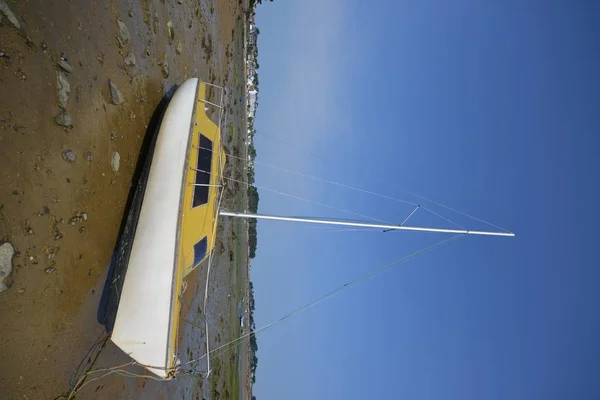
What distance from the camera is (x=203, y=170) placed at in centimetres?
694

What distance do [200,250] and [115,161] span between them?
231 cm

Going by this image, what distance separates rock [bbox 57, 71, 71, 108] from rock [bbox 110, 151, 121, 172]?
130 cm

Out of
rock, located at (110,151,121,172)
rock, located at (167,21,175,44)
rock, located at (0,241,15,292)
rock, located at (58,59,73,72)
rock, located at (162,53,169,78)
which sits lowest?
rock, located at (0,241,15,292)

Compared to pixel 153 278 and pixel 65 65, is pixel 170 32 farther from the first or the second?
pixel 153 278

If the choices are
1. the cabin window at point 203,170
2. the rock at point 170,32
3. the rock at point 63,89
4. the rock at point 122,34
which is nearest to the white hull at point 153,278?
the cabin window at point 203,170

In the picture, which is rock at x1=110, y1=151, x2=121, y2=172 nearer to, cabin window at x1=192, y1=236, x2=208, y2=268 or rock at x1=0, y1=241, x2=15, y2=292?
cabin window at x1=192, y1=236, x2=208, y2=268

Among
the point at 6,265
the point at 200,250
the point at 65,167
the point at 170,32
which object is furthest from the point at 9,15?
the point at 170,32

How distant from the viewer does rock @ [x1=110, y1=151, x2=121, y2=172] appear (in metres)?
6.20

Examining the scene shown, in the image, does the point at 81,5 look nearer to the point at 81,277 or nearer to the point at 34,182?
the point at 34,182

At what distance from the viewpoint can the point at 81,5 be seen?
5504 millimetres

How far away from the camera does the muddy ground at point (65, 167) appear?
13.9 feet

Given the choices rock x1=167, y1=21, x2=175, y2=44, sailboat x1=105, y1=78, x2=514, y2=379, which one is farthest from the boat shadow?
rock x1=167, y1=21, x2=175, y2=44

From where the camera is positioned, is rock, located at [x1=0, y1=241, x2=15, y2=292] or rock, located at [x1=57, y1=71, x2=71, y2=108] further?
rock, located at [x1=57, y1=71, x2=71, y2=108]

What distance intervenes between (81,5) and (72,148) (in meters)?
2.33
